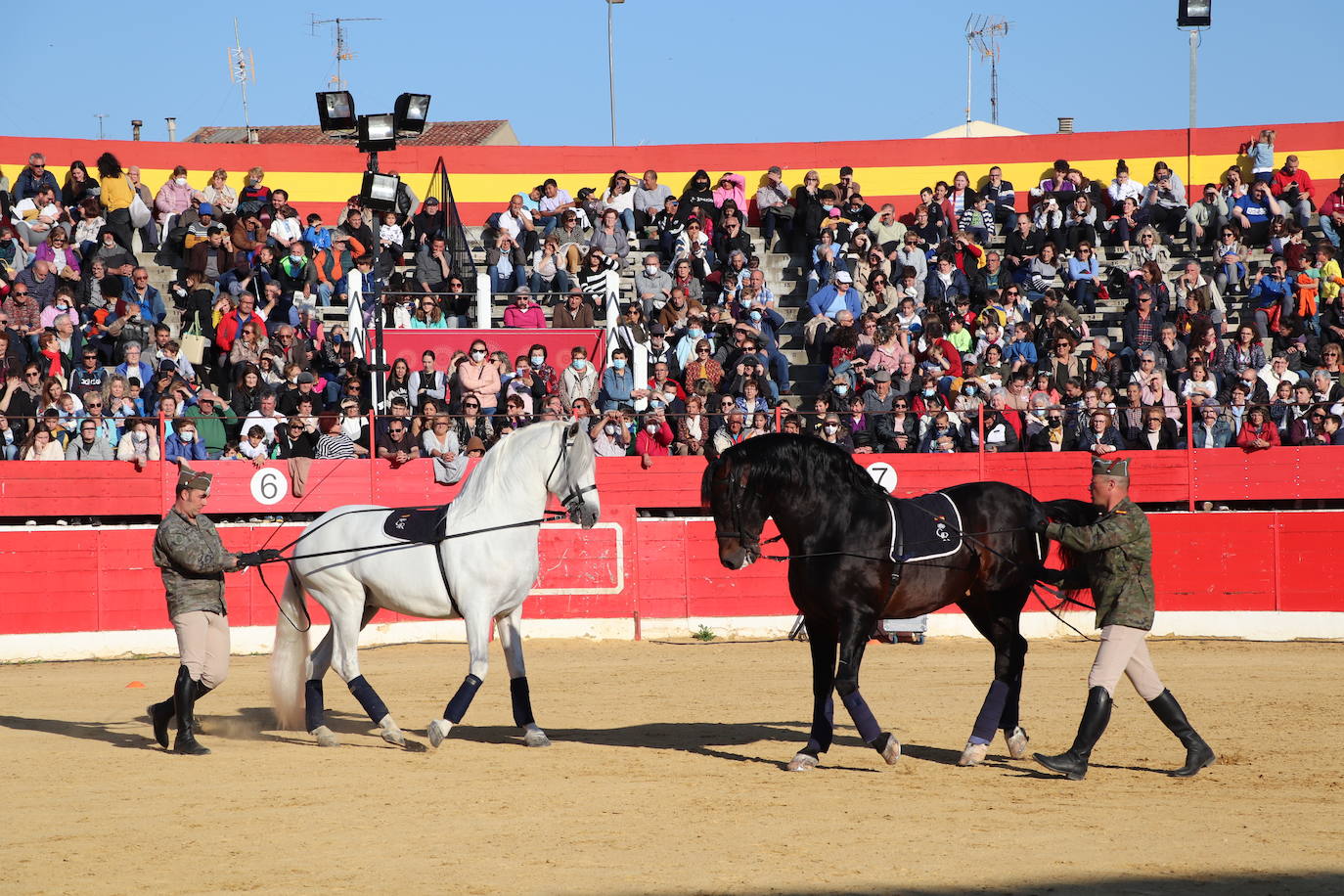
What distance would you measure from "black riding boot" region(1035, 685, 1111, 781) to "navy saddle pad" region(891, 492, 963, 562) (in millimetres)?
1341

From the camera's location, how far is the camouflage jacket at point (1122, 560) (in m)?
8.92

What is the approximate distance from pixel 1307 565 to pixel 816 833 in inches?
475

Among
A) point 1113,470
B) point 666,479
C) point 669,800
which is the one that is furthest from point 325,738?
point 666,479

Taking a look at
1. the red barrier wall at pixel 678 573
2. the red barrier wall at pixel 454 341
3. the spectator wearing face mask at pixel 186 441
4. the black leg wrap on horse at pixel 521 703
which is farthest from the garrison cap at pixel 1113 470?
the red barrier wall at pixel 454 341

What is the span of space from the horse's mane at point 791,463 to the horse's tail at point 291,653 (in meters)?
3.39

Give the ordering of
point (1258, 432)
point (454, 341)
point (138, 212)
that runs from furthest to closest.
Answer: point (138, 212)
point (454, 341)
point (1258, 432)

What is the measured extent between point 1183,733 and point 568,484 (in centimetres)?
442

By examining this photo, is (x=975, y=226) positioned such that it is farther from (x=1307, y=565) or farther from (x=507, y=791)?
(x=507, y=791)

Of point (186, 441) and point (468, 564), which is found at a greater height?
point (186, 441)

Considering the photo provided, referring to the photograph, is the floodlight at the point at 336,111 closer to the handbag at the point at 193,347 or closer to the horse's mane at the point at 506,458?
the handbag at the point at 193,347

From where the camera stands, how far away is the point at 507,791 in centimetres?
891

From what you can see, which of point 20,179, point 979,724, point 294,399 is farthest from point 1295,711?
point 20,179

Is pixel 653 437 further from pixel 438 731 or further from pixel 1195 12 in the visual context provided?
pixel 1195 12

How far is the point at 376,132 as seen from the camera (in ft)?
71.6
